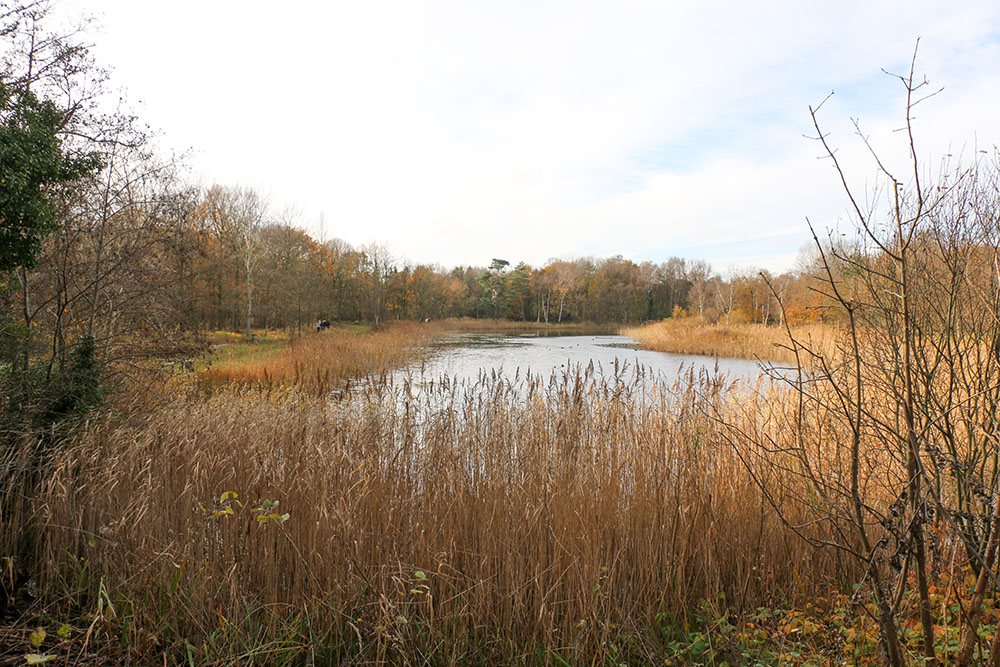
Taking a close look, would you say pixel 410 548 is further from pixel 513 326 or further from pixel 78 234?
pixel 513 326

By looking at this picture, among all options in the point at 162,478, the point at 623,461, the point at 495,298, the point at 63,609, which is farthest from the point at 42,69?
the point at 495,298

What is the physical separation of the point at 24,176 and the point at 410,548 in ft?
15.6

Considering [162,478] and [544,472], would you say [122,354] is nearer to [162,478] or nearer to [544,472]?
→ [162,478]

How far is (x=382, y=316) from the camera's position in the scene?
35312mm

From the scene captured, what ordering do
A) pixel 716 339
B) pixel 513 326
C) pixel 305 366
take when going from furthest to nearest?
pixel 513 326
pixel 716 339
pixel 305 366

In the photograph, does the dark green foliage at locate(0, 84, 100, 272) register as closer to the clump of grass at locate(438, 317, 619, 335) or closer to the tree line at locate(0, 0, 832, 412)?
the tree line at locate(0, 0, 832, 412)

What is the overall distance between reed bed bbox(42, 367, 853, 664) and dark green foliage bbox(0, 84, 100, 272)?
1982 millimetres

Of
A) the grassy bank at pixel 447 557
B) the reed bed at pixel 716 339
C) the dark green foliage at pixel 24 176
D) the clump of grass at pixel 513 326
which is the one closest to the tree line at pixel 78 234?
the dark green foliage at pixel 24 176

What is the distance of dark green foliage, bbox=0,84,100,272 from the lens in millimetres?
4293

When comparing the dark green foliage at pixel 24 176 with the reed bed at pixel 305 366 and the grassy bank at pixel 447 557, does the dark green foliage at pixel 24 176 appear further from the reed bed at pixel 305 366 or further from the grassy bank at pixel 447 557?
the reed bed at pixel 305 366

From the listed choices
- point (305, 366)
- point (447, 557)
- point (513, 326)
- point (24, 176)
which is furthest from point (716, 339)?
point (513, 326)

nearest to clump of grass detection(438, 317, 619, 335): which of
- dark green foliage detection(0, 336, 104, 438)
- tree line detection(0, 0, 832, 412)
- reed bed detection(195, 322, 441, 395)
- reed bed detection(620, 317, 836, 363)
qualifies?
reed bed detection(620, 317, 836, 363)

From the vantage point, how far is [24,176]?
4383 millimetres

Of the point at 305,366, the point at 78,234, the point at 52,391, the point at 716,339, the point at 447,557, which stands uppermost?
the point at 78,234
